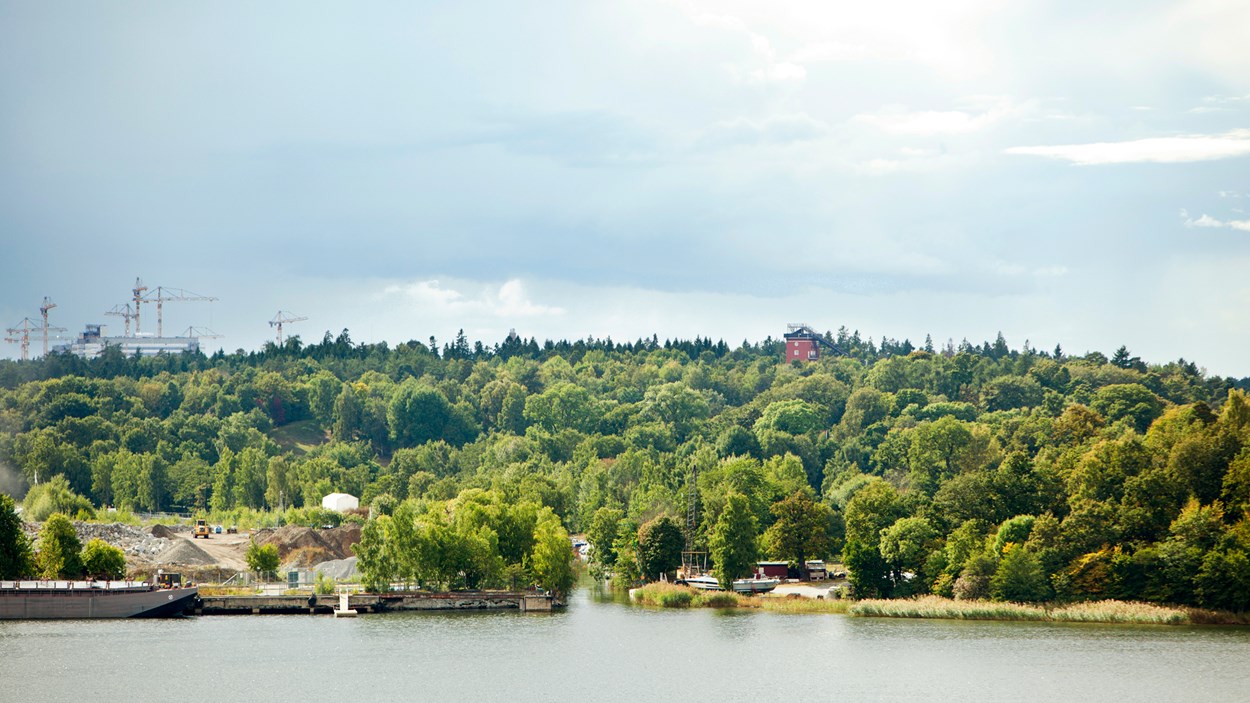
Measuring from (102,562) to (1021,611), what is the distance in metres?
65.5

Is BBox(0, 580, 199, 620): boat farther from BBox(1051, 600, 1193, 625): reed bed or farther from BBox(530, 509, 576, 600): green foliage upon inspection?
BBox(1051, 600, 1193, 625): reed bed

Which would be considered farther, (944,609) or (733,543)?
(733,543)

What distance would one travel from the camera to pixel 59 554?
112 m

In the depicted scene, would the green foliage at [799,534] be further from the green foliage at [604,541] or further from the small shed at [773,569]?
the green foliage at [604,541]

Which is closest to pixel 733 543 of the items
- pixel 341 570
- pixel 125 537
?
pixel 341 570

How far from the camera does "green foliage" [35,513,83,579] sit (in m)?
112

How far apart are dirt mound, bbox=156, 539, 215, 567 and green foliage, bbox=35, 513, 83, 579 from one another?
52.2 feet

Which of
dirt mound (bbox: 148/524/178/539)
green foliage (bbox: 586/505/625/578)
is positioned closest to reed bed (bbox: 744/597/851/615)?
green foliage (bbox: 586/505/625/578)

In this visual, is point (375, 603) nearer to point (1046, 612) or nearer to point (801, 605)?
point (801, 605)

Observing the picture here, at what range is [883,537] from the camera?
10394cm

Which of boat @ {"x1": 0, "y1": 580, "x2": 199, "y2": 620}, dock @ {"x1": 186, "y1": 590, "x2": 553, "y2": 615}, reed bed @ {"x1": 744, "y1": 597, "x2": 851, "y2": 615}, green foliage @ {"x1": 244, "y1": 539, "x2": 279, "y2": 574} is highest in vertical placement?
green foliage @ {"x1": 244, "y1": 539, "x2": 279, "y2": 574}

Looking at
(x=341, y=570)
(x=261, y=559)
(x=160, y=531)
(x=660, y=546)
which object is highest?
(x=160, y=531)

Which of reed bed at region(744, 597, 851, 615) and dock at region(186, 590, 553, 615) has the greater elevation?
dock at region(186, 590, 553, 615)

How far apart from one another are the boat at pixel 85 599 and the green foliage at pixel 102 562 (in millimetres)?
5662
